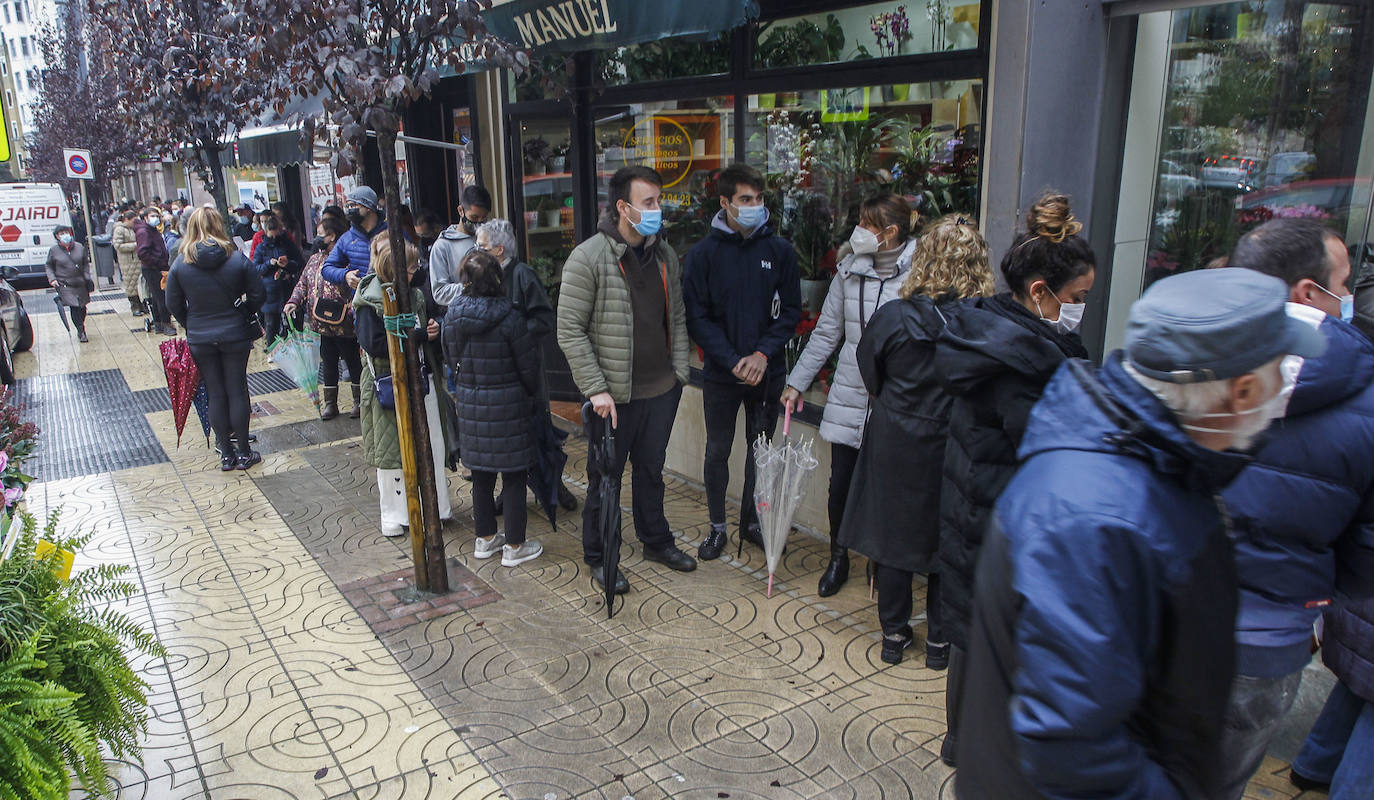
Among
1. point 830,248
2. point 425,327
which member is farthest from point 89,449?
point 830,248

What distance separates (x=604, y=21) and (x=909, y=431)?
11.4 feet

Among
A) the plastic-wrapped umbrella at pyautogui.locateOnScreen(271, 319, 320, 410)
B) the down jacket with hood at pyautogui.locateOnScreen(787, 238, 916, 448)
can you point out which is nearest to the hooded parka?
the down jacket with hood at pyautogui.locateOnScreen(787, 238, 916, 448)

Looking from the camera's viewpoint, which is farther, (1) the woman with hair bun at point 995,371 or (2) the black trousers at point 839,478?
(2) the black trousers at point 839,478

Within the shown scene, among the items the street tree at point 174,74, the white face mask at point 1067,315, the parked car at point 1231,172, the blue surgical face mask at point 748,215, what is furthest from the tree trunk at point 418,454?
the street tree at point 174,74

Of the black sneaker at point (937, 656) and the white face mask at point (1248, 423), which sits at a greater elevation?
the white face mask at point (1248, 423)

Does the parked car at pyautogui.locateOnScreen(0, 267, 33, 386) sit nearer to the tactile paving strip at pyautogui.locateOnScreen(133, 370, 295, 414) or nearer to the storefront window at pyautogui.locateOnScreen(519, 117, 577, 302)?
the tactile paving strip at pyautogui.locateOnScreen(133, 370, 295, 414)

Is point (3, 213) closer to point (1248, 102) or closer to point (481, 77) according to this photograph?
point (481, 77)

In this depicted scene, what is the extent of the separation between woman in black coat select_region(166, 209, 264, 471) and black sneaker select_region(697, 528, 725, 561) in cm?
388

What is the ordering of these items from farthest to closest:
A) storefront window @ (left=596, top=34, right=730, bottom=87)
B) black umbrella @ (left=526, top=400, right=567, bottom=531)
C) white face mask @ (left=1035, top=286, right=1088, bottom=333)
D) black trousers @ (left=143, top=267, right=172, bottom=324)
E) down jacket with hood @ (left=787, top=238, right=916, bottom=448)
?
black trousers @ (left=143, top=267, right=172, bottom=324)
storefront window @ (left=596, top=34, right=730, bottom=87)
black umbrella @ (left=526, top=400, right=567, bottom=531)
down jacket with hood @ (left=787, top=238, right=916, bottom=448)
white face mask @ (left=1035, top=286, right=1088, bottom=333)

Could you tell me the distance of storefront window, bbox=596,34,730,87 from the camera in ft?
20.4

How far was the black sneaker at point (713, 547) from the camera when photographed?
519 cm

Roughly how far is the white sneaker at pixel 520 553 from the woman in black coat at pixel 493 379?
0.01 m

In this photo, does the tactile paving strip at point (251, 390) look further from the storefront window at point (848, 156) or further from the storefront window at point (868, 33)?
the storefront window at point (868, 33)

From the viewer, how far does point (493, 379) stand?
4.87 m
